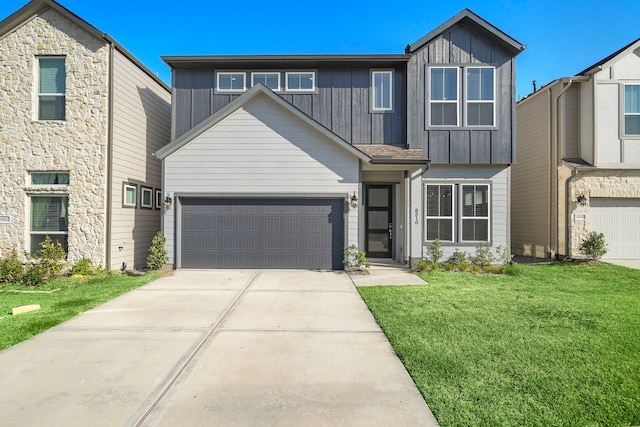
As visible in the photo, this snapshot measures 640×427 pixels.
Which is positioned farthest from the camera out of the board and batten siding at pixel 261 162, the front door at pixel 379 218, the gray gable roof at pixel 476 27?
the front door at pixel 379 218

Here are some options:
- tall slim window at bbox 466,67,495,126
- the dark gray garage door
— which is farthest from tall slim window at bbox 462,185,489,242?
the dark gray garage door

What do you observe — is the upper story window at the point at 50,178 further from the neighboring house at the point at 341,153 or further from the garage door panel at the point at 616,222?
the garage door panel at the point at 616,222

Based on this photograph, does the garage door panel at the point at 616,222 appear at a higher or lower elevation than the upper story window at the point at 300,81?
lower

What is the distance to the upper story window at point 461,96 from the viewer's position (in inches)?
389

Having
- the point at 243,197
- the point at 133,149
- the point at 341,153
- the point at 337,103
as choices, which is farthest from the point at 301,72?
the point at 133,149

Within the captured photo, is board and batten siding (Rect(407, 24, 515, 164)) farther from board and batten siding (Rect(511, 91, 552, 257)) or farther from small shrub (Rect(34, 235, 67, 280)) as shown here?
small shrub (Rect(34, 235, 67, 280))

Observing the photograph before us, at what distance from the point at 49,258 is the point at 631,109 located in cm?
1721

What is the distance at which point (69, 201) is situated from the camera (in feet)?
28.7

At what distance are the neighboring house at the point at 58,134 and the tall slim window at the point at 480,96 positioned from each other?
32.7 feet

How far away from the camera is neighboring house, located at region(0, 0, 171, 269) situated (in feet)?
28.7

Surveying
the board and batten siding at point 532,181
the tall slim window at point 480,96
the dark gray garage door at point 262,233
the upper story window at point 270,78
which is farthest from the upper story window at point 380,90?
the board and batten siding at point 532,181

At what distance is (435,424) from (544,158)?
1200 centimetres

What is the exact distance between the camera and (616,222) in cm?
1077

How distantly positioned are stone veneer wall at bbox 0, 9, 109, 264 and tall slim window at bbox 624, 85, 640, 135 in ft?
50.2
